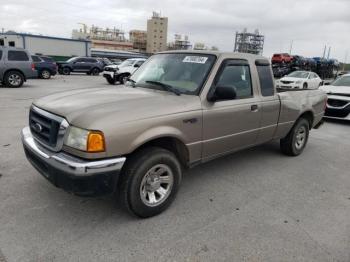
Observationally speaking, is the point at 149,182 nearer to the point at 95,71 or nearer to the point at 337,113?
the point at 337,113

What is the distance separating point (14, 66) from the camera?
13805 mm

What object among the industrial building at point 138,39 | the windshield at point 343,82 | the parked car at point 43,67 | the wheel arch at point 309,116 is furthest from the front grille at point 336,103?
the industrial building at point 138,39

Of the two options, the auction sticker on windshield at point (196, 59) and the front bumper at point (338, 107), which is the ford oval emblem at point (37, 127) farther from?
the front bumper at point (338, 107)

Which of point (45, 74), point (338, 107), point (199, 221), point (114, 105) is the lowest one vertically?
point (199, 221)

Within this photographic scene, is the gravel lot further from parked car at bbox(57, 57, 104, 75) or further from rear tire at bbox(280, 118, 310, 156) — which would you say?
parked car at bbox(57, 57, 104, 75)

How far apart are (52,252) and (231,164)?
316cm

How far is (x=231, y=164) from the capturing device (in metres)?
4.93

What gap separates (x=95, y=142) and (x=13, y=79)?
13712 millimetres

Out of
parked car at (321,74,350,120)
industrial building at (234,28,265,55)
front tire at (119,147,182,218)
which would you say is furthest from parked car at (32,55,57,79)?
industrial building at (234,28,265,55)

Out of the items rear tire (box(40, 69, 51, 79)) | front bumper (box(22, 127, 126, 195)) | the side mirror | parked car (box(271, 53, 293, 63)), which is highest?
parked car (box(271, 53, 293, 63))

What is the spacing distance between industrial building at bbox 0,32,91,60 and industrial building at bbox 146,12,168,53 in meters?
75.0

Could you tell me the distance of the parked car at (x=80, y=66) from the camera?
84.9ft

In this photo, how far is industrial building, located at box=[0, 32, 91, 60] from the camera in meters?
34.5

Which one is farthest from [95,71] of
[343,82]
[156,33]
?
[156,33]
